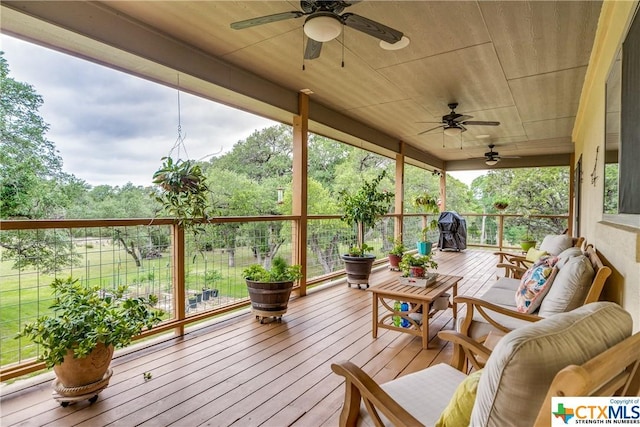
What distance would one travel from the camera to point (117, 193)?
566 centimetres

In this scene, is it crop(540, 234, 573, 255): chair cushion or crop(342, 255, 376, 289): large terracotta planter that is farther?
crop(342, 255, 376, 289): large terracotta planter

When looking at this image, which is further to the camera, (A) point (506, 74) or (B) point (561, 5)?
(A) point (506, 74)

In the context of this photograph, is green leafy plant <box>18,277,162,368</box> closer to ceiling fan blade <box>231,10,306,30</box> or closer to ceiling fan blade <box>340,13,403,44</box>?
ceiling fan blade <box>231,10,306,30</box>

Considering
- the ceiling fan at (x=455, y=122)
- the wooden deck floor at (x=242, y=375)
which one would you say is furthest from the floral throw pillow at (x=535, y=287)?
the ceiling fan at (x=455, y=122)

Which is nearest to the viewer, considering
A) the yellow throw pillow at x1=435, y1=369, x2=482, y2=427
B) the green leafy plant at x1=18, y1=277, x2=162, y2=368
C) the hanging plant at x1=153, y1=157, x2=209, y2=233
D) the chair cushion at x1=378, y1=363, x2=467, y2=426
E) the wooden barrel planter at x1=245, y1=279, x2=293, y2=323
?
the yellow throw pillow at x1=435, y1=369, x2=482, y2=427

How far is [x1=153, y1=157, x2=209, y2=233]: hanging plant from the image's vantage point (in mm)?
2811

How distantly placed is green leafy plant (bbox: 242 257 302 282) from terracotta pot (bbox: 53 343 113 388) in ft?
5.15

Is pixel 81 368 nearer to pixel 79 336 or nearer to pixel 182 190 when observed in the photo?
pixel 79 336

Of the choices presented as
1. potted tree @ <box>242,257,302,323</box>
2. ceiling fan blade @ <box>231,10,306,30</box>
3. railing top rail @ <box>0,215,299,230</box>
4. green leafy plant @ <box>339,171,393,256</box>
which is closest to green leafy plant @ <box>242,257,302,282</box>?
potted tree @ <box>242,257,302,323</box>

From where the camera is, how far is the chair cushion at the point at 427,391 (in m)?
1.28

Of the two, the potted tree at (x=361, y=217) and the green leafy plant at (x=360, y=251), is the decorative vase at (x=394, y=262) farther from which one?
the green leafy plant at (x=360, y=251)

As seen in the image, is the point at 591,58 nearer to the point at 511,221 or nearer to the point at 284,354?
the point at 284,354

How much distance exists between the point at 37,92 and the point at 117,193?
6.07 ft

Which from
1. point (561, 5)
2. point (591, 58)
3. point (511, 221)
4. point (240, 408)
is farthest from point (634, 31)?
point (511, 221)
